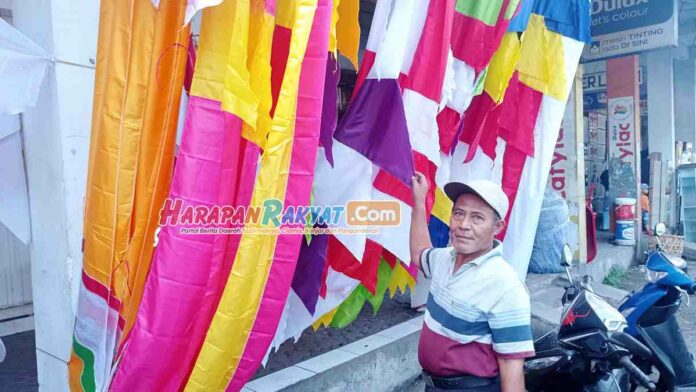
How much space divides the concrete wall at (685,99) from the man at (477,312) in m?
13.1

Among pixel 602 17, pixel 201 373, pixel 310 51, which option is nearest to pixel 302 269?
pixel 201 373

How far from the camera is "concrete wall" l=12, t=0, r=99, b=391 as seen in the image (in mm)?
2158

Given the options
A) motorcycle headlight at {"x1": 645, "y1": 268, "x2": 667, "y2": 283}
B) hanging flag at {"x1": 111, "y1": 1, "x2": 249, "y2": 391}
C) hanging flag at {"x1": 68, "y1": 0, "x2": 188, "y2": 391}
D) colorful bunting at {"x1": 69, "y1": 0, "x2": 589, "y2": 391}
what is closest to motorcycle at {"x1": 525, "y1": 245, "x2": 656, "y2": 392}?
motorcycle headlight at {"x1": 645, "y1": 268, "x2": 667, "y2": 283}

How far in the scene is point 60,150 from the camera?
86.1 inches

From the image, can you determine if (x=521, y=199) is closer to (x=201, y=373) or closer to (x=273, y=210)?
(x=273, y=210)

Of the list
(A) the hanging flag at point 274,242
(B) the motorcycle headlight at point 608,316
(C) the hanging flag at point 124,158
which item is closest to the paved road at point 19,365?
(C) the hanging flag at point 124,158

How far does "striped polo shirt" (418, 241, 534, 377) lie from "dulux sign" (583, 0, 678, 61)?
20.9ft

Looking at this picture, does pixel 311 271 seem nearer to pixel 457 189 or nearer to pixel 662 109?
pixel 457 189

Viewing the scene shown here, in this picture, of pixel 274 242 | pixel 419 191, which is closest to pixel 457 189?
pixel 419 191

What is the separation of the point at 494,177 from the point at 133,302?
9.38 ft

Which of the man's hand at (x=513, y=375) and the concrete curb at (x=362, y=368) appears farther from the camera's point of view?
the concrete curb at (x=362, y=368)

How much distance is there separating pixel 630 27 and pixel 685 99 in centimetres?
731

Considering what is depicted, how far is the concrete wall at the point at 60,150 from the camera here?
216 cm

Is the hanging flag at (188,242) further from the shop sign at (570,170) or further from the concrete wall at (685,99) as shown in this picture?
the concrete wall at (685,99)
